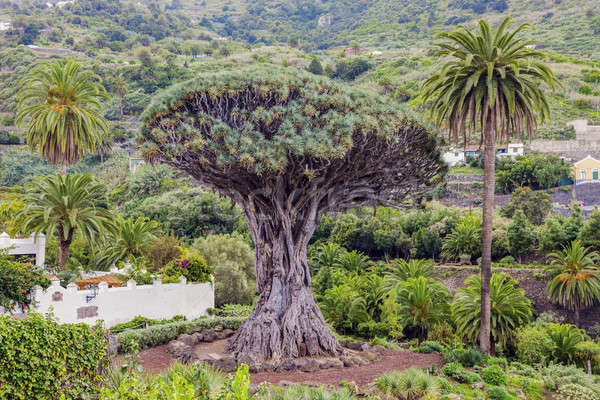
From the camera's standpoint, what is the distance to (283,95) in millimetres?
20125

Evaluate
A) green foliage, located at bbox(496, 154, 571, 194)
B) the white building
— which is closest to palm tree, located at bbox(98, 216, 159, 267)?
the white building

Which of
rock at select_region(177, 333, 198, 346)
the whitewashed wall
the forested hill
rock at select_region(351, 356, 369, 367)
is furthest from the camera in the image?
the forested hill

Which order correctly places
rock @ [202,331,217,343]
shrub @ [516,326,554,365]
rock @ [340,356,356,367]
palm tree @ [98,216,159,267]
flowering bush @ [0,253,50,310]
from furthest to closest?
palm tree @ [98,216,159,267]
shrub @ [516,326,554,365]
rock @ [202,331,217,343]
flowering bush @ [0,253,50,310]
rock @ [340,356,356,367]

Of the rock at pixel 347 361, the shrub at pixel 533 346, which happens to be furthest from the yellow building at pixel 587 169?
the rock at pixel 347 361

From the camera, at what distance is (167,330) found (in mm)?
Result: 23734

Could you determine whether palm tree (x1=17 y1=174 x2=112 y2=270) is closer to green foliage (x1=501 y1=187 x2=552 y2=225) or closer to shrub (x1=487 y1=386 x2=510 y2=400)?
shrub (x1=487 y1=386 x2=510 y2=400)

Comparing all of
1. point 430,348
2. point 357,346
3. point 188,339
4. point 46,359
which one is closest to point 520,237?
point 430,348

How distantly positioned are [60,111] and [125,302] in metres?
11.1

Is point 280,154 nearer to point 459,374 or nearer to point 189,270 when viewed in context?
point 459,374

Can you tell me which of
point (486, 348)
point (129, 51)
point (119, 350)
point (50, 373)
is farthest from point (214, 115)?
point (129, 51)

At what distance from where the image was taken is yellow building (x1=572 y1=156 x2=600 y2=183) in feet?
216

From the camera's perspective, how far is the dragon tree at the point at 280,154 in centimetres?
1919

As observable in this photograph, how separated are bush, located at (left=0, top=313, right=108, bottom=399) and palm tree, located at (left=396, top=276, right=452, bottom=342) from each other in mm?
20885

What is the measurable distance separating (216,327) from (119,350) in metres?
5.73
